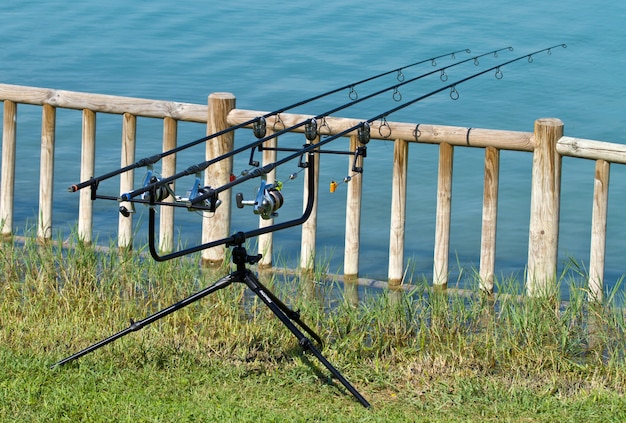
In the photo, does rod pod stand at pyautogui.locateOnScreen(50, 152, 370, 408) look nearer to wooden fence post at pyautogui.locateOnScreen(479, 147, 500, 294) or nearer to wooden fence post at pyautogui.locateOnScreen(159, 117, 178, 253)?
wooden fence post at pyautogui.locateOnScreen(479, 147, 500, 294)

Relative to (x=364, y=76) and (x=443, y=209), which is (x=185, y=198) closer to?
(x=443, y=209)

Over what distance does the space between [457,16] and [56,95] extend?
1487 centimetres

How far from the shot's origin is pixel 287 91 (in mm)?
16000

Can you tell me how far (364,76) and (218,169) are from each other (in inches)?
369

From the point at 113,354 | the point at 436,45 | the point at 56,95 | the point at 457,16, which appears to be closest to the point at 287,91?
the point at 436,45

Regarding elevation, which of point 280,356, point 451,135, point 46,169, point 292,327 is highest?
point 451,135

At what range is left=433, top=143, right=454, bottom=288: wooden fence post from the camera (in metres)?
7.16

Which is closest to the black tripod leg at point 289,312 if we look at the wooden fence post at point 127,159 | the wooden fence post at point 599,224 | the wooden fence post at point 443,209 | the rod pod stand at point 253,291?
the rod pod stand at point 253,291

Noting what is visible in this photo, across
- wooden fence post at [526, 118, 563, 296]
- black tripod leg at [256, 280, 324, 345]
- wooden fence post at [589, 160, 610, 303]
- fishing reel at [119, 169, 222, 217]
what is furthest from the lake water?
fishing reel at [119, 169, 222, 217]

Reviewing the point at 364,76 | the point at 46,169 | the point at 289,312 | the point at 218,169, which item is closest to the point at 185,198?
the point at 289,312

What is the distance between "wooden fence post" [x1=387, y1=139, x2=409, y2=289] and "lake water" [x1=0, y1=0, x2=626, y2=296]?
21 cm

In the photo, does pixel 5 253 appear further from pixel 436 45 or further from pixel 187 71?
pixel 436 45

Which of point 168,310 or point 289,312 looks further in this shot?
point 289,312

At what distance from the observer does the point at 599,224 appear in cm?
695
